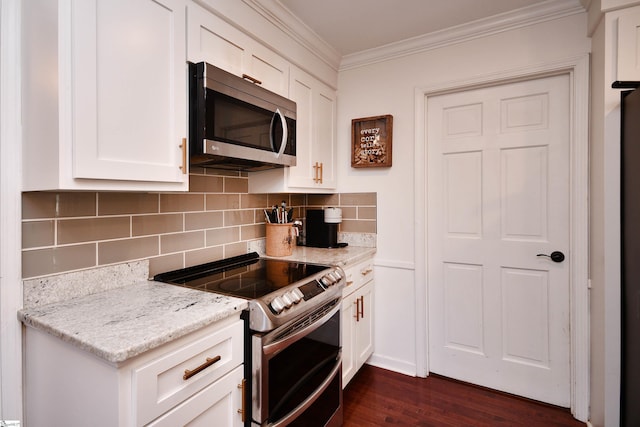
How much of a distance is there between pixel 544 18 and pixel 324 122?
1.51 m

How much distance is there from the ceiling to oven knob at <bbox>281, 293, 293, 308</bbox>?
5.50 ft

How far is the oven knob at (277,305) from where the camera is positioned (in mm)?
1248

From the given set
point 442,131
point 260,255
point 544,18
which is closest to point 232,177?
point 260,255

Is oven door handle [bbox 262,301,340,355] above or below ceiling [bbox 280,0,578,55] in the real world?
below

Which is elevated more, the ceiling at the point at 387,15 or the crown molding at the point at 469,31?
the ceiling at the point at 387,15

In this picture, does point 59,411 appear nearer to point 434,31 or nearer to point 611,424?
point 611,424

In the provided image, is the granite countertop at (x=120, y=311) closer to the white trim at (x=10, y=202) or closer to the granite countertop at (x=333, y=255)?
the white trim at (x=10, y=202)

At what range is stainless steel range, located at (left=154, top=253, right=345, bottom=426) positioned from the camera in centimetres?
121

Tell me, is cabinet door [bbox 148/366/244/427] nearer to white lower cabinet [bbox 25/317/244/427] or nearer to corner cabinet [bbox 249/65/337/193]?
white lower cabinet [bbox 25/317/244/427]

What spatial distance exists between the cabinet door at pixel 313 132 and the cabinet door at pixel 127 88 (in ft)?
2.83

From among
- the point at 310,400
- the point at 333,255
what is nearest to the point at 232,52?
the point at 333,255

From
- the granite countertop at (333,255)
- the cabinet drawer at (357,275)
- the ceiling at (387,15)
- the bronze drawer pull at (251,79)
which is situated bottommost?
the cabinet drawer at (357,275)

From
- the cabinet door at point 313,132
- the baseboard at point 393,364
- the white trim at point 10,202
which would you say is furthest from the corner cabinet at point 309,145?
the baseboard at point 393,364

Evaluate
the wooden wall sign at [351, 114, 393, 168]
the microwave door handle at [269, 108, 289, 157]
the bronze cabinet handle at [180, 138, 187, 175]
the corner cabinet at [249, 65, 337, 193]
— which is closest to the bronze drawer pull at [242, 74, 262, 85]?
the microwave door handle at [269, 108, 289, 157]
